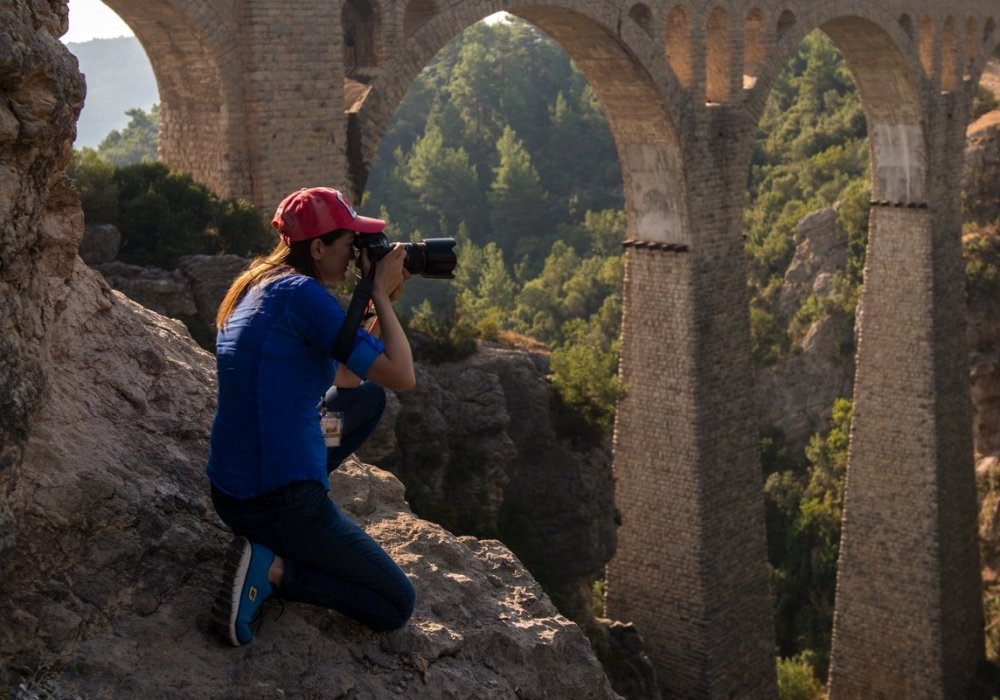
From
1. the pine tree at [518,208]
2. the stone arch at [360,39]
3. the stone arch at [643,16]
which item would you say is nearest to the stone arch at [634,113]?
the stone arch at [643,16]

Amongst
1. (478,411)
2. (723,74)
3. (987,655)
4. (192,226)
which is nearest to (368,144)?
(192,226)

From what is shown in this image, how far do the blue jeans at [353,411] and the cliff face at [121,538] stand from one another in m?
0.39

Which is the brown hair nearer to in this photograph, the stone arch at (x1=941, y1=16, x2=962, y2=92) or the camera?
the camera

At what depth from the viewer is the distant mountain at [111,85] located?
6188 cm

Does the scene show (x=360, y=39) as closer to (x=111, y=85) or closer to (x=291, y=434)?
(x=291, y=434)

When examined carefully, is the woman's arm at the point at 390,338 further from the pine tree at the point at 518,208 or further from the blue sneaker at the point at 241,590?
the pine tree at the point at 518,208

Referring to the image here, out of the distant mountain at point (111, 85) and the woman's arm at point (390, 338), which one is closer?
the woman's arm at point (390, 338)

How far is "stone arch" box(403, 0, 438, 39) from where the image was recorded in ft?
30.0

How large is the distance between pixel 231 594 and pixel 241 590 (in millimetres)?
25

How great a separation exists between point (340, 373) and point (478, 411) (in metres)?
5.45

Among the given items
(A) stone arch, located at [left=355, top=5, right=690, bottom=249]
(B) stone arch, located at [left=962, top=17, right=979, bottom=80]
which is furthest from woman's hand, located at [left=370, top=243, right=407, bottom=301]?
(B) stone arch, located at [left=962, top=17, right=979, bottom=80]

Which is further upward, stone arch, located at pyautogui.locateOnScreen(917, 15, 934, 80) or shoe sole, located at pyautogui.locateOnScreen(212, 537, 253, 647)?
stone arch, located at pyautogui.locateOnScreen(917, 15, 934, 80)

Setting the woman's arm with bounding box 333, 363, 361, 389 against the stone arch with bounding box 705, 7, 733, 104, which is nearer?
the woman's arm with bounding box 333, 363, 361, 389

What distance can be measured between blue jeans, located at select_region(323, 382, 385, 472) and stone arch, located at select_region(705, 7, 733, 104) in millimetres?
8845
